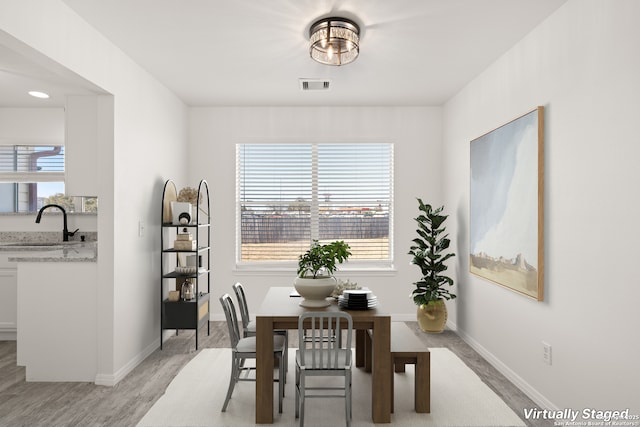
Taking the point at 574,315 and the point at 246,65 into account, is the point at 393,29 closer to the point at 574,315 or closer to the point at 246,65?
the point at 246,65

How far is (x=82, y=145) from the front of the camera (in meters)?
3.61

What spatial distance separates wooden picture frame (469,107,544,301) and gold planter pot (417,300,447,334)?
70cm

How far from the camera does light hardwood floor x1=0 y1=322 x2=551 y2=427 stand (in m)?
2.88

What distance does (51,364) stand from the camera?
353cm

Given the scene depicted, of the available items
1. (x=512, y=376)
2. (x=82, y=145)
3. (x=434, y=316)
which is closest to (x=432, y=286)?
(x=434, y=316)

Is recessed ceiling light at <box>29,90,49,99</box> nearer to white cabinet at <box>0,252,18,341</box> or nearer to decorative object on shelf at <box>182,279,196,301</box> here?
white cabinet at <box>0,252,18,341</box>

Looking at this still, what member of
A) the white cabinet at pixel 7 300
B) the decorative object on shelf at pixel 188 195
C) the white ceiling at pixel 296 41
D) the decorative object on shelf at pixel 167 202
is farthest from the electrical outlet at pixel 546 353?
the white cabinet at pixel 7 300

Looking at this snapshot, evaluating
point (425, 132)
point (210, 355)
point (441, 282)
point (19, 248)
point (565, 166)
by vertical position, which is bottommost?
point (210, 355)

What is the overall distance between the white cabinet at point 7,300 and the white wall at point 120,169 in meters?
1.67

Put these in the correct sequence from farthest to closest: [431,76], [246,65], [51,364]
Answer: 1. [431,76]
2. [246,65]
3. [51,364]

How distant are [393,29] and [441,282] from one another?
295 cm

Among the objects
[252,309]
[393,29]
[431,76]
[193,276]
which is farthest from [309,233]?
[393,29]

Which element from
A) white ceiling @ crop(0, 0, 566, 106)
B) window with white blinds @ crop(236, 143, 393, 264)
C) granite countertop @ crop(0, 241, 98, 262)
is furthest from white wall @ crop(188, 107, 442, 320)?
granite countertop @ crop(0, 241, 98, 262)

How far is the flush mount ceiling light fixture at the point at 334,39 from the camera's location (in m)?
3.06
